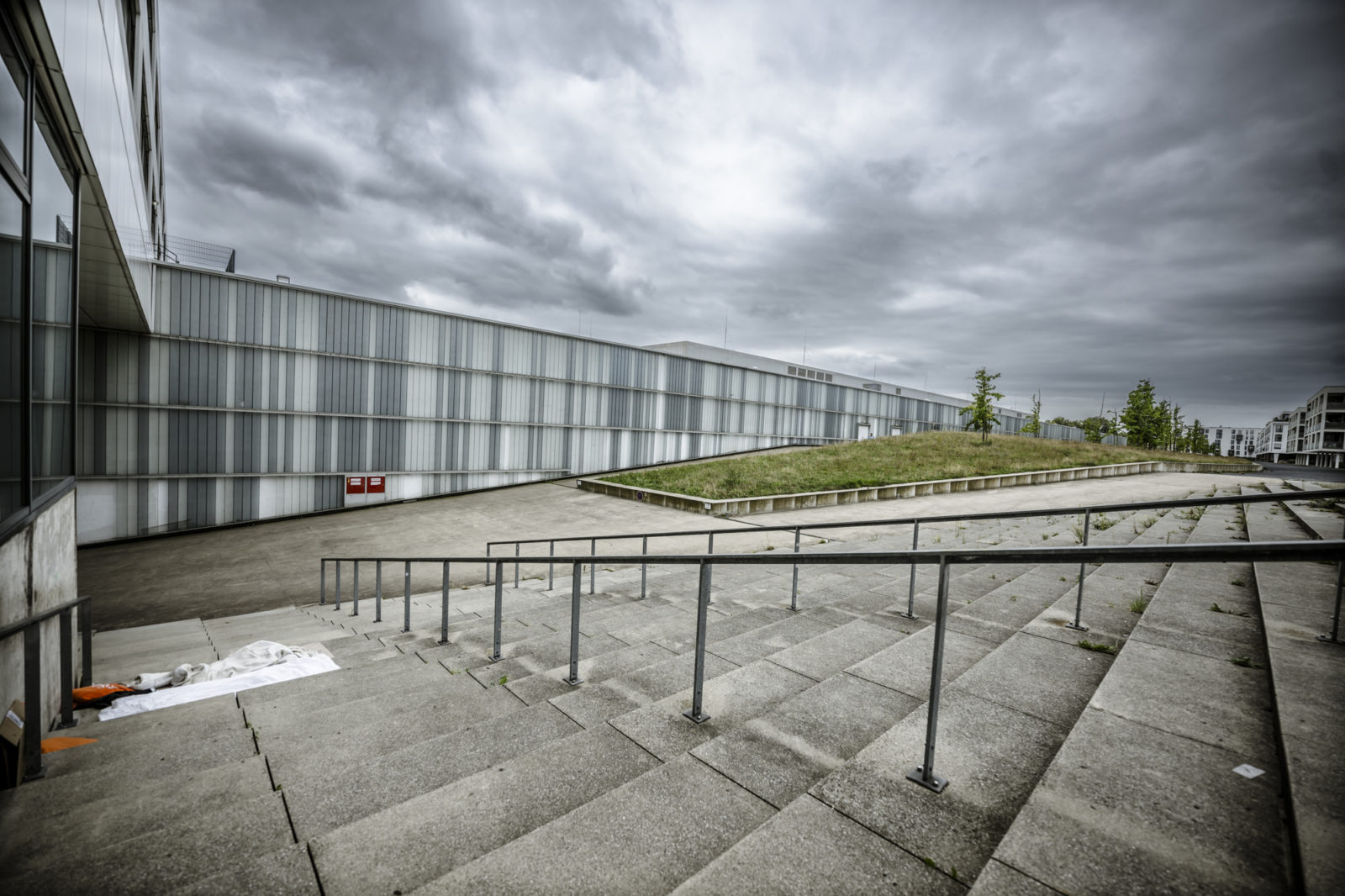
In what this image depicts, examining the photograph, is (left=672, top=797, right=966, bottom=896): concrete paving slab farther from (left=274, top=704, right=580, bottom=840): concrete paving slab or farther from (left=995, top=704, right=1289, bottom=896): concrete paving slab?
(left=274, top=704, right=580, bottom=840): concrete paving slab

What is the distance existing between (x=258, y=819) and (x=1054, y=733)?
138 inches

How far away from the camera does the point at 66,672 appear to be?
3867mm

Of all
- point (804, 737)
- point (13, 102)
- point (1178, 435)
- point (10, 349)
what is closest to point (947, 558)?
point (804, 737)

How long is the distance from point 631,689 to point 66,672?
3.92 m

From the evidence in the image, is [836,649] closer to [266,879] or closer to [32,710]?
[266,879]

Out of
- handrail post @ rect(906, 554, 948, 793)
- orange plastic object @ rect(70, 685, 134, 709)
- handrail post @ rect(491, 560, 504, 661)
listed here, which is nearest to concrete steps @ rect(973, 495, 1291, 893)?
handrail post @ rect(906, 554, 948, 793)

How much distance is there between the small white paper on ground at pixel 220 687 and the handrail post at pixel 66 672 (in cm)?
21

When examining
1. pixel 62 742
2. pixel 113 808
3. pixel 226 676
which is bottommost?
pixel 226 676

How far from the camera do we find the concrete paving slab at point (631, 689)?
332 cm

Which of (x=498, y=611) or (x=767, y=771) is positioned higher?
(x=767, y=771)

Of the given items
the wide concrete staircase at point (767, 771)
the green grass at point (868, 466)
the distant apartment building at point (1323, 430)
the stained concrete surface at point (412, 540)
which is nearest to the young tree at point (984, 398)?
the green grass at point (868, 466)

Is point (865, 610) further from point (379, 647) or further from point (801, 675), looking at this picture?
point (379, 647)

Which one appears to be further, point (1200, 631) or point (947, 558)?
point (1200, 631)

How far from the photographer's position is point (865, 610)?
17.8 ft
